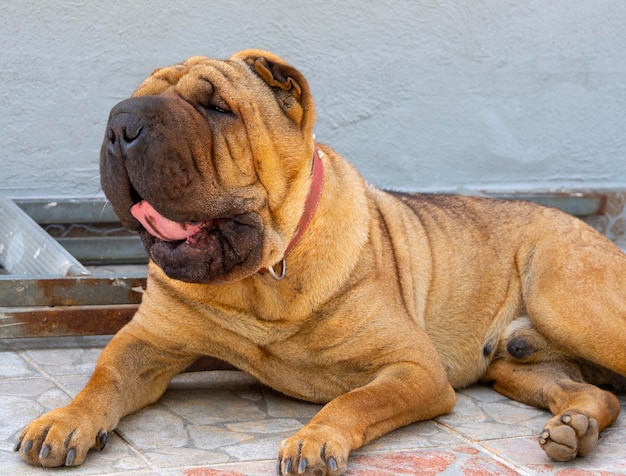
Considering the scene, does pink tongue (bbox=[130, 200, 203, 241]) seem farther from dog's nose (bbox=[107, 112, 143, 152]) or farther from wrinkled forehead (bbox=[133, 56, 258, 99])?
wrinkled forehead (bbox=[133, 56, 258, 99])

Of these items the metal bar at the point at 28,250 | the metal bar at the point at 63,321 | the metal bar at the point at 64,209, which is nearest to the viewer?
the metal bar at the point at 63,321

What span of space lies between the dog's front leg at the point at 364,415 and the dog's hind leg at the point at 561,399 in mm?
409

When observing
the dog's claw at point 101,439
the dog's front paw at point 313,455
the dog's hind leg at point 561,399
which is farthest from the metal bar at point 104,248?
the dog's front paw at point 313,455

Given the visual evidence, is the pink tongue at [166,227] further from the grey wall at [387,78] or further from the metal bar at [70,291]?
the grey wall at [387,78]

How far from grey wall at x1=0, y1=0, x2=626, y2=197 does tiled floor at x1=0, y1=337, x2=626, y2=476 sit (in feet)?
6.27

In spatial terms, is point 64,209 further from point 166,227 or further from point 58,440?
point 58,440

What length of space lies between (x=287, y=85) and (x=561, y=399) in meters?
1.52

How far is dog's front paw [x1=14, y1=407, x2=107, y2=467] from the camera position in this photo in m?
2.98

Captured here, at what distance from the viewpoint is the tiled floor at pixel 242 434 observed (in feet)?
10.2

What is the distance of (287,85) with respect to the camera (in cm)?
335

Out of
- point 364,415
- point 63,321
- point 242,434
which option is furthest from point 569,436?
point 63,321

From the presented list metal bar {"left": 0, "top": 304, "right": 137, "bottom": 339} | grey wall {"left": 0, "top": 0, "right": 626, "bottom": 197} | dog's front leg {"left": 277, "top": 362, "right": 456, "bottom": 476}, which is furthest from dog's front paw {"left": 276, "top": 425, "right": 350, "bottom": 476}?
grey wall {"left": 0, "top": 0, "right": 626, "bottom": 197}

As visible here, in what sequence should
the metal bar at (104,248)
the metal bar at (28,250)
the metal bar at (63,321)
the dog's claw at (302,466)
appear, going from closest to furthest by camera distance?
1. the dog's claw at (302,466)
2. the metal bar at (63,321)
3. the metal bar at (28,250)
4. the metal bar at (104,248)

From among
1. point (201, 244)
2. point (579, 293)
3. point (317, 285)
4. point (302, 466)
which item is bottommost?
point (302, 466)
